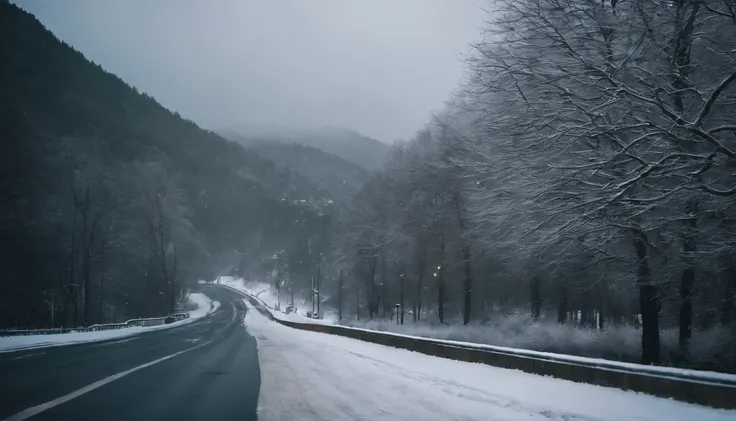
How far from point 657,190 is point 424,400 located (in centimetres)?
784

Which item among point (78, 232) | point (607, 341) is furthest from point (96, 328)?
point (607, 341)

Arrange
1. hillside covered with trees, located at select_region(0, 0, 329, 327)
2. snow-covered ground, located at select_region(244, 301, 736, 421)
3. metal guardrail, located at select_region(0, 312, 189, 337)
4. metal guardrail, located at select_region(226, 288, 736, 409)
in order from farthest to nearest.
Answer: hillside covered with trees, located at select_region(0, 0, 329, 327), metal guardrail, located at select_region(0, 312, 189, 337), snow-covered ground, located at select_region(244, 301, 736, 421), metal guardrail, located at select_region(226, 288, 736, 409)

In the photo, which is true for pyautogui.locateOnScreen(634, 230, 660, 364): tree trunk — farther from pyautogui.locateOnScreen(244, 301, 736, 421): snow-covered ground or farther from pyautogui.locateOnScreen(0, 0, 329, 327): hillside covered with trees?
pyautogui.locateOnScreen(0, 0, 329, 327): hillside covered with trees

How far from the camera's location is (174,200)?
218 feet

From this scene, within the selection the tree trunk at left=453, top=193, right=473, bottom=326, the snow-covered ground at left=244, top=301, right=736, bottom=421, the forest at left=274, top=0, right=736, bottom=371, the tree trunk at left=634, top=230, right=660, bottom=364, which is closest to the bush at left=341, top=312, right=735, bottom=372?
the forest at left=274, top=0, right=736, bottom=371

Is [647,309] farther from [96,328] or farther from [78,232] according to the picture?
[78,232]

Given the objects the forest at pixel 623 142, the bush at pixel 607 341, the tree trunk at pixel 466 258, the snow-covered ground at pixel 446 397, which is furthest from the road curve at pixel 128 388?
the tree trunk at pixel 466 258

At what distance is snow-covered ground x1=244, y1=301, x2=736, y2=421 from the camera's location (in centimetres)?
848

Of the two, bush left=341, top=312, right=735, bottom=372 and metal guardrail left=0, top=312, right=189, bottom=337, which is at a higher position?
bush left=341, top=312, right=735, bottom=372

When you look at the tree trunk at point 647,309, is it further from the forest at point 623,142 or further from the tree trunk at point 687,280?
the tree trunk at point 687,280

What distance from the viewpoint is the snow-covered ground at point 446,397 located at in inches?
334

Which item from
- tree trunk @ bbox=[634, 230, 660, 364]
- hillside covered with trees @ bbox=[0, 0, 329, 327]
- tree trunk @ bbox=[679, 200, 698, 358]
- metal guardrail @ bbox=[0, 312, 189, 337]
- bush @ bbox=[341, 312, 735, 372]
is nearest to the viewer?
tree trunk @ bbox=[679, 200, 698, 358]

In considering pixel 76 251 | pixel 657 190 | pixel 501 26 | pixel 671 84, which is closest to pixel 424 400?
pixel 657 190

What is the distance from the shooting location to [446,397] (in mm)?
10688
